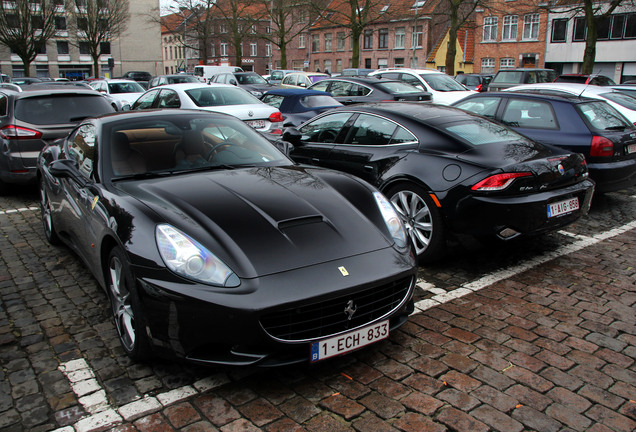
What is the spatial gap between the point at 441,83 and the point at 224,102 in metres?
8.74

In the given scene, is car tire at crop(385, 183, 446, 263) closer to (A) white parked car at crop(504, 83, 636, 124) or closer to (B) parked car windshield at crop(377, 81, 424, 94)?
(A) white parked car at crop(504, 83, 636, 124)

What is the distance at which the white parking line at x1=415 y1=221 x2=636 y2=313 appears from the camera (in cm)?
439

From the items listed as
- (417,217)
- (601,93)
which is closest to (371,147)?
(417,217)

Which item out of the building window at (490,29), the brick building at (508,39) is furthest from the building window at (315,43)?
the building window at (490,29)

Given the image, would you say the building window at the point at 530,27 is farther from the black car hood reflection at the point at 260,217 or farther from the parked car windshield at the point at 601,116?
the black car hood reflection at the point at 260,217

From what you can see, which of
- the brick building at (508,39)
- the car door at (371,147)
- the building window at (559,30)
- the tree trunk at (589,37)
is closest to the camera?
the car door at (371,147)

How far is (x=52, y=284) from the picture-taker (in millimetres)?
Answer: 4730

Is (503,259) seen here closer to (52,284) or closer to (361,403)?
(361,403)

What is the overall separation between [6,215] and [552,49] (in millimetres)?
47979

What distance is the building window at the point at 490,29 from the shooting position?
163ft

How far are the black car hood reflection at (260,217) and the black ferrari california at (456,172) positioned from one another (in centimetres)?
90

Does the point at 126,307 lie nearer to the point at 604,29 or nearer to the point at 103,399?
the point at 103,399

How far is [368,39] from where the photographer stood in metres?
61.2

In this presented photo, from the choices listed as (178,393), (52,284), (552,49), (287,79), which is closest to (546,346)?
(178,393)
